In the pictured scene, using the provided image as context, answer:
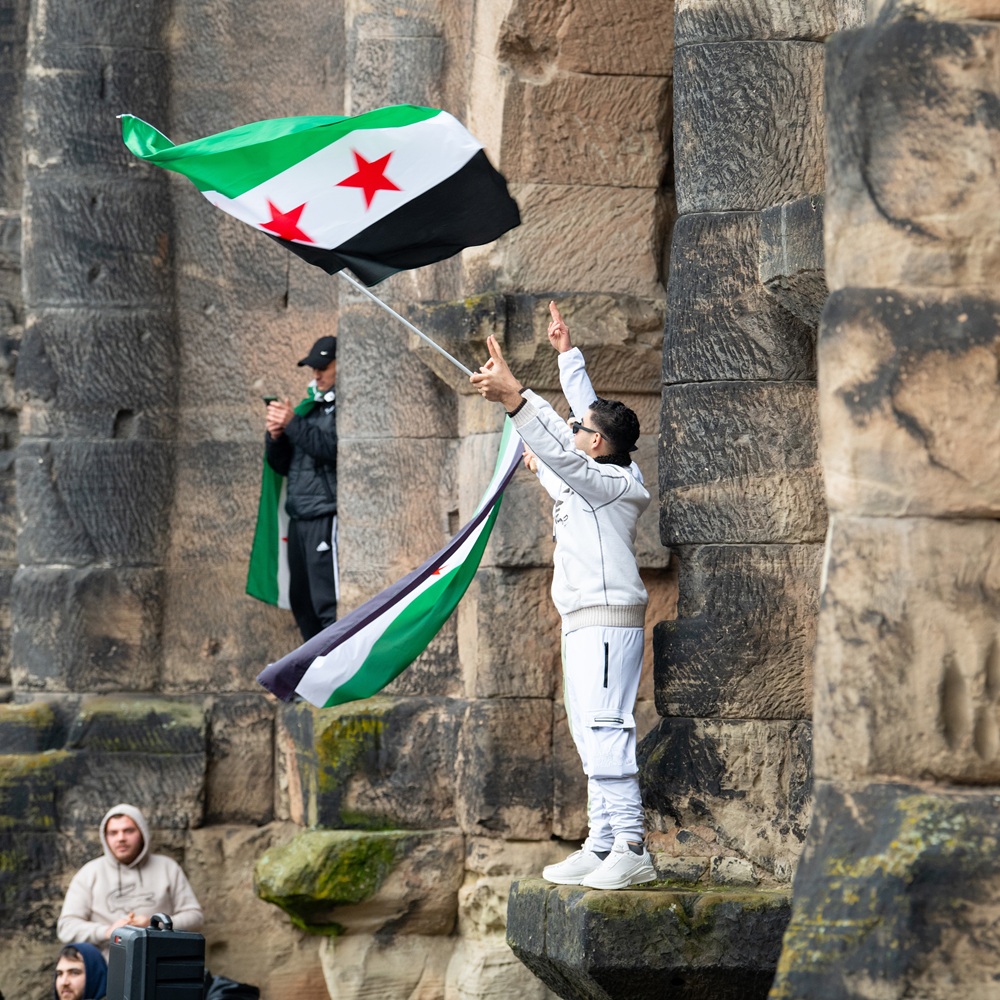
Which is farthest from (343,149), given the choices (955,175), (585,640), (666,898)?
(955,175)

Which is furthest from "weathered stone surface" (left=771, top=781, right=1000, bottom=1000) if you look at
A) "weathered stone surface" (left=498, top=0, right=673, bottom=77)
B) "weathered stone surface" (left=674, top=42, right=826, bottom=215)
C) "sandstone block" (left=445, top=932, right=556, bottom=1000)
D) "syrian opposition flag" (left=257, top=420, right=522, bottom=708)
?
"weathered stone surface" (left=498, top=0, right=673, bottom=77)

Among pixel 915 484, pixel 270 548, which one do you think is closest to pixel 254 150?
pixel 270 548

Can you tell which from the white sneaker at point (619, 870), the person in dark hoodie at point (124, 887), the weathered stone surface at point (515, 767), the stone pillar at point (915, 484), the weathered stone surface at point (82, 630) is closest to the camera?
the stone pillar at point (915, 484)

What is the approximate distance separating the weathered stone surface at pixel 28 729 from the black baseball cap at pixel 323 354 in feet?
6.47

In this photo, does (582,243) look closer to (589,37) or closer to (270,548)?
(589,37)

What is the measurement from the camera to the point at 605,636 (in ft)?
23.2

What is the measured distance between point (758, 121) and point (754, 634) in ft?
5.56

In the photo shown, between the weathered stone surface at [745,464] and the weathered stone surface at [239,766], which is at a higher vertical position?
the weathered stone surface at [745,464]

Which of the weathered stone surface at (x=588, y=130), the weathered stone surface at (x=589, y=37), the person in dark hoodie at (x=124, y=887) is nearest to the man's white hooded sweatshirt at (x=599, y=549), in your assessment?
the weathered stone surface at (x=588, y=130)

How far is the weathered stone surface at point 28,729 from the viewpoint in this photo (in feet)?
32.3

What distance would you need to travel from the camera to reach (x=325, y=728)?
29.3 ft

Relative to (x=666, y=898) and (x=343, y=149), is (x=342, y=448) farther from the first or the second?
(x=666, y=898)

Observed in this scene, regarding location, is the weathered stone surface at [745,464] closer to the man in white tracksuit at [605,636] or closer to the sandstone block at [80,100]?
the man in white tracksuit at [605,636]

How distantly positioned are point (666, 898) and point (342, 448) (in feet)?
10.4
